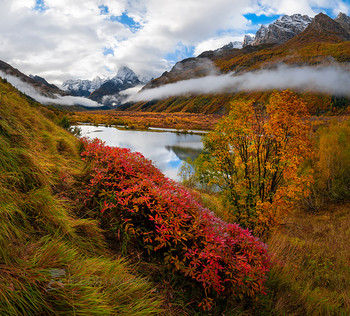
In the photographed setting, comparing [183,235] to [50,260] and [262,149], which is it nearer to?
[50,260]

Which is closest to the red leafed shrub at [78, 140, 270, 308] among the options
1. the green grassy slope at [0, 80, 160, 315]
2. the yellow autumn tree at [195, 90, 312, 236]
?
the green grassy slope at [0, 80, 160, 315]

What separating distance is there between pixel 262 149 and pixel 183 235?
34.2 feet

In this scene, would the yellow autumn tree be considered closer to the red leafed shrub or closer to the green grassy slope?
the red leafed shrub

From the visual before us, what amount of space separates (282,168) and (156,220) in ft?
31.7

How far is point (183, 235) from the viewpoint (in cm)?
324

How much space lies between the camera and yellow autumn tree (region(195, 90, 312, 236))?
10.9 m

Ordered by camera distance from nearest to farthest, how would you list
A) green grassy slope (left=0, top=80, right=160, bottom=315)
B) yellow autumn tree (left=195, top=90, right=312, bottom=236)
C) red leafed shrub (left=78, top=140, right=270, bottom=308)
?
1. green grassy slope (left=0, top=80, right=160, bottom=315)
2. red leafed shrub (left=78, top=140, right=270, bottom=308)
3. yellow autumn tree (left=195, top=90, right=312, bottom=236)

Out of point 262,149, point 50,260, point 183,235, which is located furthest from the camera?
point 262,149

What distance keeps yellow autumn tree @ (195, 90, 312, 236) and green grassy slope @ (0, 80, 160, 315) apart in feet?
29.0

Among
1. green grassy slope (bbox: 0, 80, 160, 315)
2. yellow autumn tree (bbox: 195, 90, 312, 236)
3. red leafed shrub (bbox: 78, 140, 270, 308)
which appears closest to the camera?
green grassy slope (bbox: 0, 80, 160, 315)

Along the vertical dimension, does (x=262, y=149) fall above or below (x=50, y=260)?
above

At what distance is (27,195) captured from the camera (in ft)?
10.8

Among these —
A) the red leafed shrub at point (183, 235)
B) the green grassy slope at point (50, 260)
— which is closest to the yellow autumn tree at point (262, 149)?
the red leafed shrub at point (183, 235)

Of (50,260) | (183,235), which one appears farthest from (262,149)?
(50,260)
